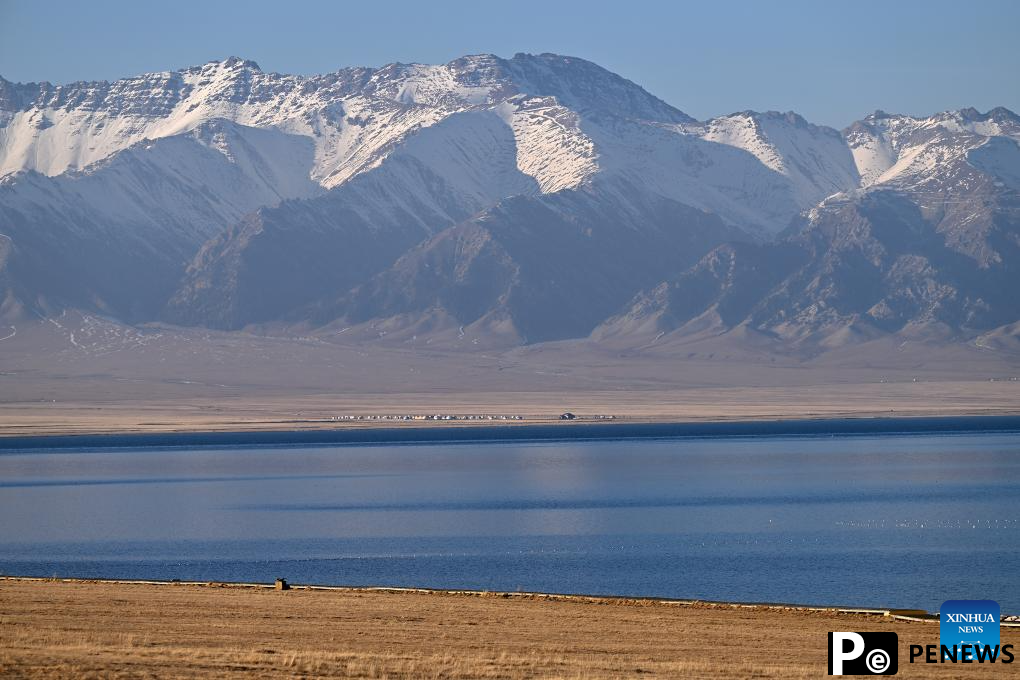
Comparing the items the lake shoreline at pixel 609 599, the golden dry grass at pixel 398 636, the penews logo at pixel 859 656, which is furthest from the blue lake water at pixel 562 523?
the penews logo at pixel 859 656

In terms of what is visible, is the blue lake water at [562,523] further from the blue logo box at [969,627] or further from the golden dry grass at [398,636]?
the blue logo box at [969,627]

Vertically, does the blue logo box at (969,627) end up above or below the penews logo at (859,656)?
above

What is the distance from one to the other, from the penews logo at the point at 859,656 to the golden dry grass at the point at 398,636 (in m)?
0.74

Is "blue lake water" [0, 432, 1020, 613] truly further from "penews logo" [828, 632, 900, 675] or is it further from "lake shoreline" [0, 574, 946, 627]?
"penews logo" [828, 632, 900, 675]

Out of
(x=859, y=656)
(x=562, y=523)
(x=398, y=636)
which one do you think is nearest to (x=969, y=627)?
(x=859, y=656)

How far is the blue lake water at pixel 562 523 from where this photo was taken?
59.7 metres

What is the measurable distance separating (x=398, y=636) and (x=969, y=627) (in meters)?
13.2

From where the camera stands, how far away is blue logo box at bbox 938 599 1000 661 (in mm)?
35062

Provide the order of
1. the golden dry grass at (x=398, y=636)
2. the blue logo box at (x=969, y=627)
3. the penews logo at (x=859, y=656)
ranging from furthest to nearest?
the golden dry grass at (x=398, y=636)
the blue logo box at (x=969, y=627)
the penews logo at (x=859, y=656)

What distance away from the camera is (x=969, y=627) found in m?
35.1

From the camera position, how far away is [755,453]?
523 feet

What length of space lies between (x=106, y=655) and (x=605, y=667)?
1059 cm

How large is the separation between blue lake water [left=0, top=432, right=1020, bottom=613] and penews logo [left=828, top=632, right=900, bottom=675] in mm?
15801

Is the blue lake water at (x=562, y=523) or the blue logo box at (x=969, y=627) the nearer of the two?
the blue logo box at (x=969, y=627)
